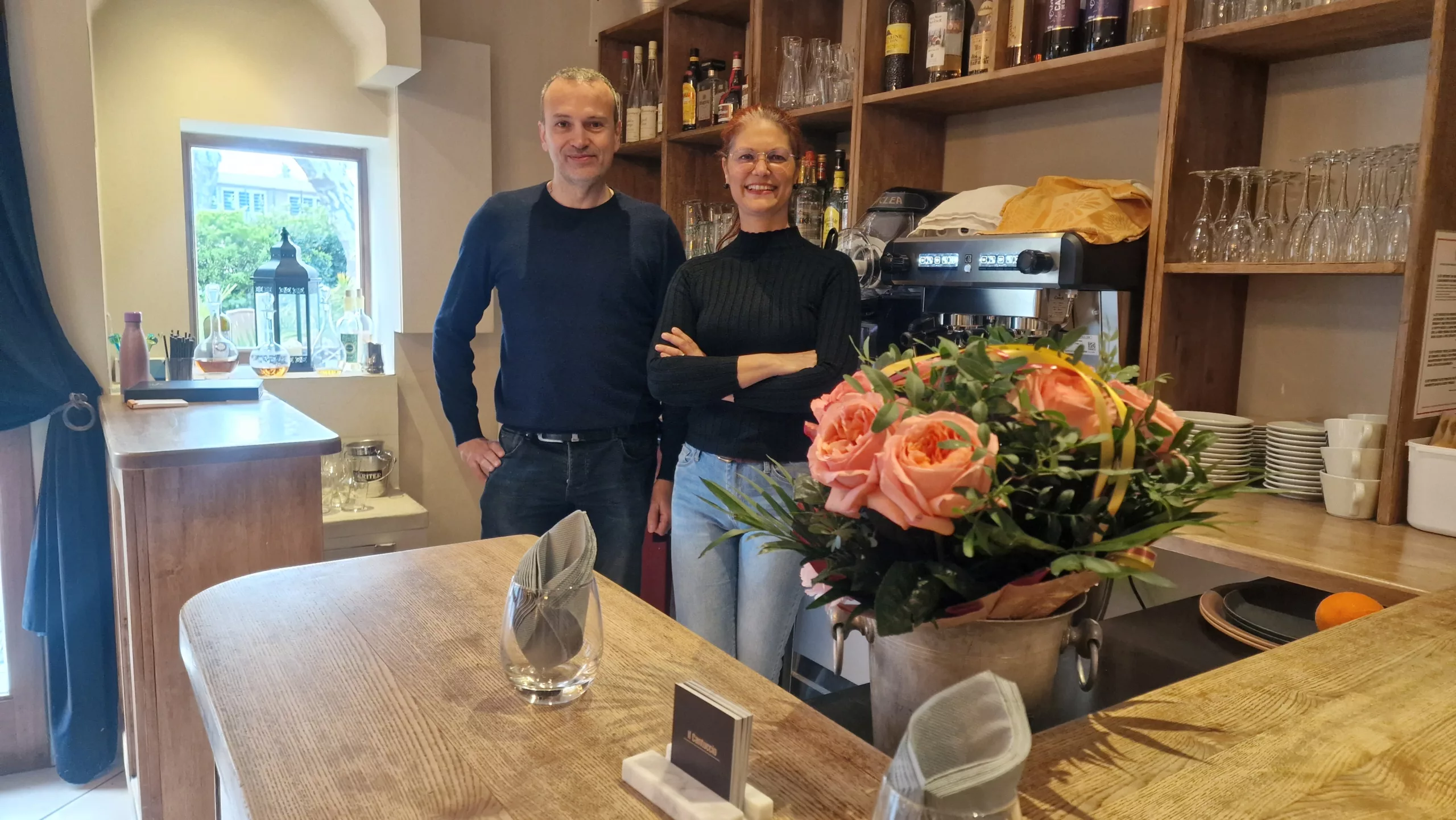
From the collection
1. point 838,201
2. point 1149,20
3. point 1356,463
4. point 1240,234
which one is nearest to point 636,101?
point 838,201

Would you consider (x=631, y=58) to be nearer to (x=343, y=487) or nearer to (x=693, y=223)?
(x=693, y=223)

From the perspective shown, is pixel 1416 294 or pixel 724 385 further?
pixel 724 385

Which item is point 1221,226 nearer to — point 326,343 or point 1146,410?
point 1146,410

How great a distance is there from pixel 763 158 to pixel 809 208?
3.13ft

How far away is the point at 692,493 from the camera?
6.48ft

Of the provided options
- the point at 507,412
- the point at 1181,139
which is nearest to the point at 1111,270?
the point at 1181,139

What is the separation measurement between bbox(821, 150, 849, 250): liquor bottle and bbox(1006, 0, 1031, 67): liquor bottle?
0.62 m

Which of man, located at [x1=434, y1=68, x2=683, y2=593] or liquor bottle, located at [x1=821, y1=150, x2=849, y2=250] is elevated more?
liquor bottle, located at [x1=821, y1=150, x2=849, y2=250]

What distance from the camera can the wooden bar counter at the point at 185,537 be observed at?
1.76m

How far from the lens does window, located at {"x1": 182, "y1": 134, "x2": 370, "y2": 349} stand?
335 cm

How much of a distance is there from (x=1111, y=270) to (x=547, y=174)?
95.2 inches

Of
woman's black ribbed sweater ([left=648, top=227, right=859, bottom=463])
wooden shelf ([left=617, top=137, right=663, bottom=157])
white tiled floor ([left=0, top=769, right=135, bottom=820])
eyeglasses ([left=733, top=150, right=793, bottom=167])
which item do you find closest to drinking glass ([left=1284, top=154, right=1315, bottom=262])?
woman's black ribbed sweater ([left=648, top=227, right=859, bottom=463])

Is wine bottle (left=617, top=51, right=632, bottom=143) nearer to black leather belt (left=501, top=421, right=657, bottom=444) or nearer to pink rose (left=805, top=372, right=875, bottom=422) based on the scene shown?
black leather belt (left=501, top=421, right=657, bottom=444)

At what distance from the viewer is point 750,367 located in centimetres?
185
